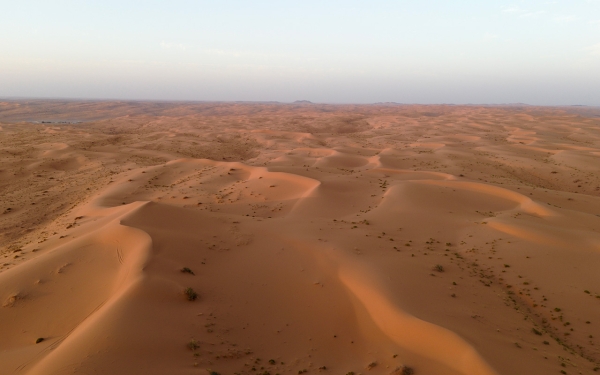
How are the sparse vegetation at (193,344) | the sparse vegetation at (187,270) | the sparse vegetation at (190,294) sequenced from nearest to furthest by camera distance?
the sparse vegetation at (193,344), the sparse vegetation at (190,294), the sparse vegetation at (187,270)

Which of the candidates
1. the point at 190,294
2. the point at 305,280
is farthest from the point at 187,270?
the point at 305,280

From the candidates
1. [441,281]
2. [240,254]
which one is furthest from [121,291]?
[441,281]

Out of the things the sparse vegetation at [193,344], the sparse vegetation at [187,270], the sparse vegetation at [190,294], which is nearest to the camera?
the sparse vegetation at [193,344]

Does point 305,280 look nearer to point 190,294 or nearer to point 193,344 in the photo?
point 190,294

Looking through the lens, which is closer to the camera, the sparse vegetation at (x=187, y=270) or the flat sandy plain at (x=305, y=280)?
the flat sandy plain at (x=305, y=280)

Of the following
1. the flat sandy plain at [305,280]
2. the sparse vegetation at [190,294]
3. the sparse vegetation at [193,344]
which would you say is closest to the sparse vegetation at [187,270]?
the flat sandy plain at [305,280]

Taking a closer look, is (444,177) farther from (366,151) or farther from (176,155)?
(176,155)

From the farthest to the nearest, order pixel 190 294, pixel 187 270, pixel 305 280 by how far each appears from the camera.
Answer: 1. pixel 305 280
2. pixel 187 270
3. pixel 190 294

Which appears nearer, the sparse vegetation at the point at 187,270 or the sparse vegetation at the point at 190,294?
the sparse vegetation at the point at 190,294

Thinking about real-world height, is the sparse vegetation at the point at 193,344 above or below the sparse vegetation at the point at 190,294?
below

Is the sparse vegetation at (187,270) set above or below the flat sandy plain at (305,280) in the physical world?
above

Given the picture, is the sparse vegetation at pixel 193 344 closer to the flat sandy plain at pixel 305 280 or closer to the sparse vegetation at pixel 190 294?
the flat sandy plain at pixel 305 280

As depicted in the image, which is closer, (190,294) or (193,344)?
(193,344)

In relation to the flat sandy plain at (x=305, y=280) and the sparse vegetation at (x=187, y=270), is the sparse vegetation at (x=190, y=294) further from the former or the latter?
the sparse vegetation at (x=187, y=270)
